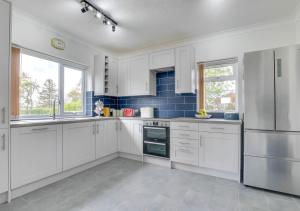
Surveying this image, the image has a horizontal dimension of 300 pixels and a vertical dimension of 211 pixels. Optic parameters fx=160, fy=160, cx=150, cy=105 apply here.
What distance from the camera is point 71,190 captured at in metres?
2.17

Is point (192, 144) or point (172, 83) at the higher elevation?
point (172, 83)

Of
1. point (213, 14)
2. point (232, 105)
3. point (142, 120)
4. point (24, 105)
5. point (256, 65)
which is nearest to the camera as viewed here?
point (256, 65)

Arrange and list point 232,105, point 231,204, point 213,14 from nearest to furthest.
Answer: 1. point 231,204
2. point 213,14
3. point 232,105

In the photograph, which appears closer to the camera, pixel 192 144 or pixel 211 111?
pixel 192 144

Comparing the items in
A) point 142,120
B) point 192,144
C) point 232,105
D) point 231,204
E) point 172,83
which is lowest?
point 231,204

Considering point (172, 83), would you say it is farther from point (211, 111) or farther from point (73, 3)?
point (73, 3)

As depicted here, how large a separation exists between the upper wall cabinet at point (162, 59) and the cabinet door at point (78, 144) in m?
1.84

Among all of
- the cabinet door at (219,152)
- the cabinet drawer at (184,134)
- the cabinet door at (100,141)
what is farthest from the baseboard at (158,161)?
the cabinet door at (100,141)

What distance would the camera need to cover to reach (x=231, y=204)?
1.85m

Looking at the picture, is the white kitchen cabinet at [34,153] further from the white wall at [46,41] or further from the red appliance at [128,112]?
the red appliance at [128,112]

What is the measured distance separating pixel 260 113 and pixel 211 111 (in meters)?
1.07

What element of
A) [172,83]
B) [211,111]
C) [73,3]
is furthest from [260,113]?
[73,3]

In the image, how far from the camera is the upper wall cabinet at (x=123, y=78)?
4.06 meters

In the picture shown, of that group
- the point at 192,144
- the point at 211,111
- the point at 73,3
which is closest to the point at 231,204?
the point at 192,144
